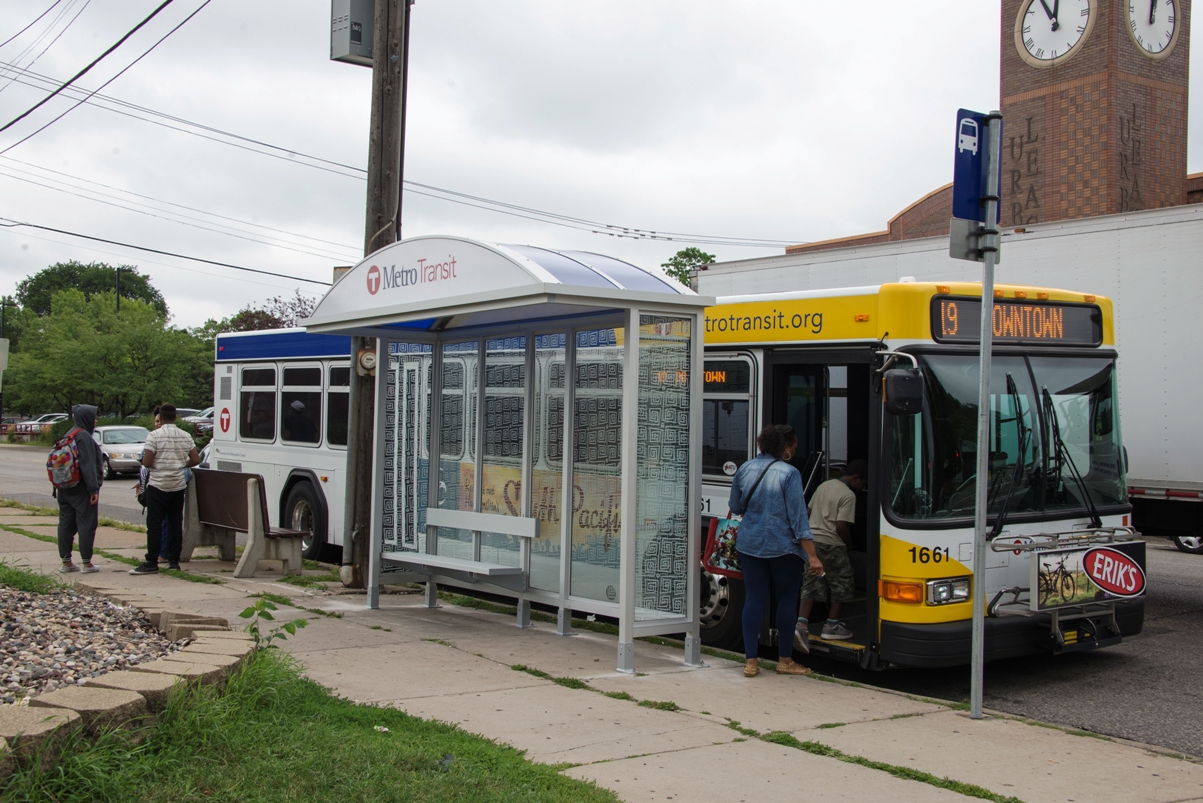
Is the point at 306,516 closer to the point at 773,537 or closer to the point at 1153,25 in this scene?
the point at 773,537

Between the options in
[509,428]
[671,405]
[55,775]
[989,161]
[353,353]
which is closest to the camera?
[55,775]

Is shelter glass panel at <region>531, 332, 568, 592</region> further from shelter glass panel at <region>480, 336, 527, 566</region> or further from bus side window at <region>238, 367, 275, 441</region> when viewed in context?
bus side window at <region>238, 367, 275, 441</region>

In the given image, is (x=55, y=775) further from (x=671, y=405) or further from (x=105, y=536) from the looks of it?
(x=105, y=536)

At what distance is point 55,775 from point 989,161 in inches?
217

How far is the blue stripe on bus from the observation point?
13.3 m

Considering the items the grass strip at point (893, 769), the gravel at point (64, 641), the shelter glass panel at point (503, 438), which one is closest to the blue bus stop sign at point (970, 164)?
the grass strip at point (893, 769)

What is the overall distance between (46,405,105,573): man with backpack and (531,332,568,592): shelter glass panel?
4.65 m

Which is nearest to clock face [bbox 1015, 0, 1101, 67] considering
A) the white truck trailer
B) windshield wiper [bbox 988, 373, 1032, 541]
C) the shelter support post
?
the white truck trailer

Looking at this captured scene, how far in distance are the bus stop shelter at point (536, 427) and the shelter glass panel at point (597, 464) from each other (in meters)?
0.01

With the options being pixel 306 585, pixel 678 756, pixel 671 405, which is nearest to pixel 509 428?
pixel 671 405

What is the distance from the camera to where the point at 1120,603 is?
7809mm

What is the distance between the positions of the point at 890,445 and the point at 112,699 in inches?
191

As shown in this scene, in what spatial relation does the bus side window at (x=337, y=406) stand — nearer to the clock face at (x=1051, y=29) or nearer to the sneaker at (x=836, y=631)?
the sneaker at (x=836, y=631)

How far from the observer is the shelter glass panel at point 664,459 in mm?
7578
